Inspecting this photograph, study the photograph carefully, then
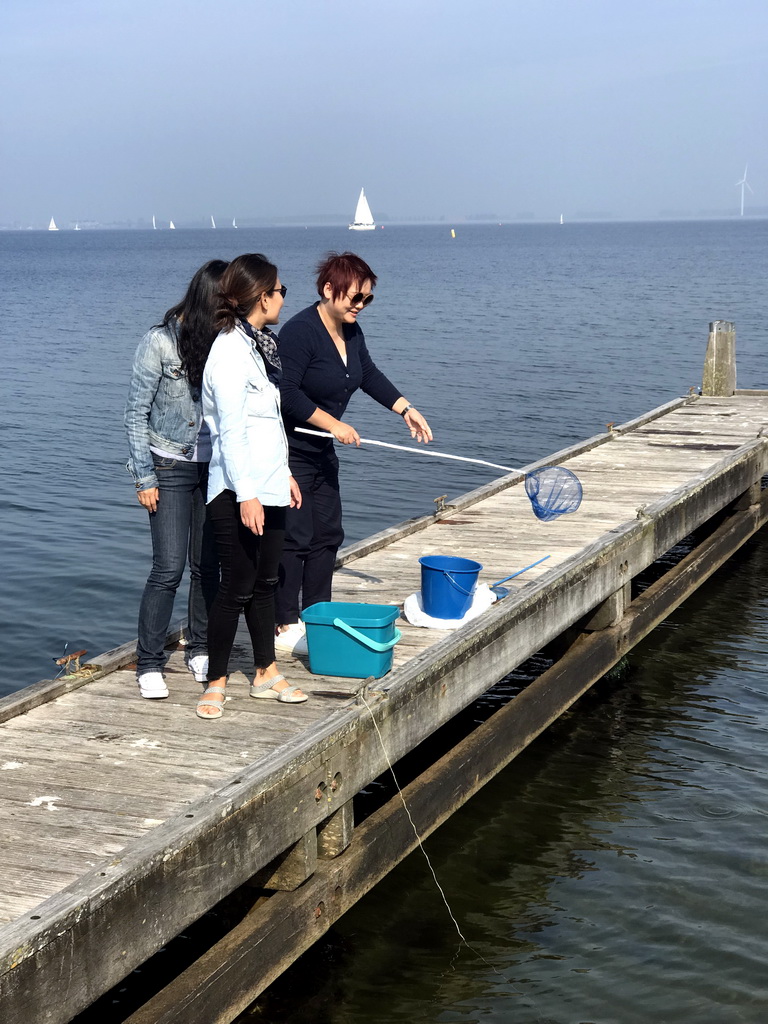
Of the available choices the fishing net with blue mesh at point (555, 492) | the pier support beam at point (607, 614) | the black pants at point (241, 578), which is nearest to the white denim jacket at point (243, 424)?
the black pants at point (241, 578)

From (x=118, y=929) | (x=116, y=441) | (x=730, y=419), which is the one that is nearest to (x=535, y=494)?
(x=118, y=929)

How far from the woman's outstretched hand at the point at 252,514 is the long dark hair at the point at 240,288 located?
72 centimetres

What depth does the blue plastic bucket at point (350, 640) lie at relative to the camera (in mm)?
A: 5410

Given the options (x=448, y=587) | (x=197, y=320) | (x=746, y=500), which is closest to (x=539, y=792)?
(x=448, y=587)

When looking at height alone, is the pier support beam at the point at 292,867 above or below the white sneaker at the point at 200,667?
below

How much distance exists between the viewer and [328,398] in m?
5.96

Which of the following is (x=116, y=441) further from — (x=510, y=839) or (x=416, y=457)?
(x=510, y=839)

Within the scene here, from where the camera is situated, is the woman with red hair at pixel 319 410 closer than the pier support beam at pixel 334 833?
No

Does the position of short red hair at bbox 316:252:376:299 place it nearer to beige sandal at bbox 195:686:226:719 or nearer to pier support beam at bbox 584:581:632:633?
beige sandal at bbox 195:686:226:719

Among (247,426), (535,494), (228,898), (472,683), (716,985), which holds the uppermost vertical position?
(247,426)

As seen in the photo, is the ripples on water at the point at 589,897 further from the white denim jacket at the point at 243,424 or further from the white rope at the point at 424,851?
the white denim jacket at the point at 243,424

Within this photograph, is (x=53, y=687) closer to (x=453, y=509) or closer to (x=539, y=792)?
(x=539, y=792)

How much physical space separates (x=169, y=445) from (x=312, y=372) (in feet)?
3.01

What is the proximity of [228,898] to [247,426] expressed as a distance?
1.97m
